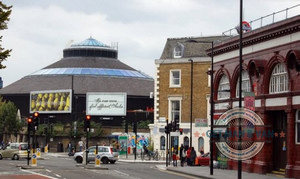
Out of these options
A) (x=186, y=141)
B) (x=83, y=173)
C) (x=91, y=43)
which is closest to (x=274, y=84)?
(x=83, y=173)

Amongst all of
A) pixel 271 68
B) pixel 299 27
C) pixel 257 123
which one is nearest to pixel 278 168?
pixel 257 123

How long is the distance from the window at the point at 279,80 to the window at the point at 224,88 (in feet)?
23.7

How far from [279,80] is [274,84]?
723mm

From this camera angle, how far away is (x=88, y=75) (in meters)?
129

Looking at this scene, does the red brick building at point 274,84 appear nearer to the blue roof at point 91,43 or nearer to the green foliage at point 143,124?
the green foliage at point 143,124

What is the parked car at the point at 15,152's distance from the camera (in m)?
66.1

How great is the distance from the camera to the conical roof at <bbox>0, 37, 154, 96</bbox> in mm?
123688

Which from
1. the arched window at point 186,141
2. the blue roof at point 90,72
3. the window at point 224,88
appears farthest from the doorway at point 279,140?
the blue roof at point 90,72

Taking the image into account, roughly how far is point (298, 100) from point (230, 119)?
10.7 m

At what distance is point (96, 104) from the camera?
108438 millimetres

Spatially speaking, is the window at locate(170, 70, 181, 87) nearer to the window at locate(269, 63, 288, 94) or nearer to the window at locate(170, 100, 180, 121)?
the window at locate(170, 100, 180, 121)

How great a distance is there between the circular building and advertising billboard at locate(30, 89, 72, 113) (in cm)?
16

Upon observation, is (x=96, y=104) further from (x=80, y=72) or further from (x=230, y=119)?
(x=230, y=119)

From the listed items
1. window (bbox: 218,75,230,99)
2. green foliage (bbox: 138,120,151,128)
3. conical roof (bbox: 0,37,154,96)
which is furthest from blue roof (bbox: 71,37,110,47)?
window (bbox: 218,75,230,99)
